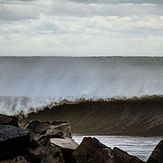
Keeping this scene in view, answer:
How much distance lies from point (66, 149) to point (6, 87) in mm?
25844

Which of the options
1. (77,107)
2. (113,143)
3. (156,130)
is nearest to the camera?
(113,143)

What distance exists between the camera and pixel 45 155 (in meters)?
8.62

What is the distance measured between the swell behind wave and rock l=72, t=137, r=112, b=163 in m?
8.70

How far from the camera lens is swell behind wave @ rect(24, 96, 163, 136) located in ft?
63.0

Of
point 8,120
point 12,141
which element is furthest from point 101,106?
point 12,141

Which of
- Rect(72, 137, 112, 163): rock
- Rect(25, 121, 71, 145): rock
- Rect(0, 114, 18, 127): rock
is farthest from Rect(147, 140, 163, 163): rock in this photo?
Rect(25, 121, 71, 145): rock

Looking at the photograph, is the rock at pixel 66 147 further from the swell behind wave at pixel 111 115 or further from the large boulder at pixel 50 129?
the swell behind wave at pixel 111 115

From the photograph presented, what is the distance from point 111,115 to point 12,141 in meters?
14.8

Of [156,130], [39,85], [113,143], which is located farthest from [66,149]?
[39,85]

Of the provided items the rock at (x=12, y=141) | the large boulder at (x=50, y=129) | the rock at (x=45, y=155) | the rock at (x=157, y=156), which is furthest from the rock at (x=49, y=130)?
the rock at (x=157, y=156)

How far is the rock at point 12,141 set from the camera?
320 inches

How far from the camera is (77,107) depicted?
970 inches

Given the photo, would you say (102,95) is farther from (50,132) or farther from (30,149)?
(30,149)

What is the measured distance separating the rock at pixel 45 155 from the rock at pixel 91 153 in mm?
344
